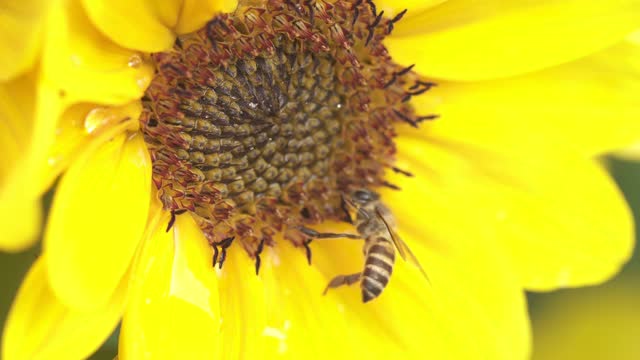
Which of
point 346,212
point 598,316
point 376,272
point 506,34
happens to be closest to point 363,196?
point 346,212

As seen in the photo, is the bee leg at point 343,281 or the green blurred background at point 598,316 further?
the green blurred background at point 598,316

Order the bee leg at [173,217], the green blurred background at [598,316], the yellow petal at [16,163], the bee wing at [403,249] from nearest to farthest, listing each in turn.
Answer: the yellow petal at [16,163], the bee leg at [173,217], the bee wing at [403,249], the green blurred background at [598,316]

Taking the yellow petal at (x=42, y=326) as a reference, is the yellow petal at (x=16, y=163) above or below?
above

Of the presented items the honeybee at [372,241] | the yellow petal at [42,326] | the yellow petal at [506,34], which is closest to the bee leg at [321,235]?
the honeybee at [372,241]

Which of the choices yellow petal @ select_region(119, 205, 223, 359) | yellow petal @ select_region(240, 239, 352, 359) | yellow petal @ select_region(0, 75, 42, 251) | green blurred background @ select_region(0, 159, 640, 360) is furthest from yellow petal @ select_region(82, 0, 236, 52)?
green blurred background @ select_region(0, 159, 640, 360)

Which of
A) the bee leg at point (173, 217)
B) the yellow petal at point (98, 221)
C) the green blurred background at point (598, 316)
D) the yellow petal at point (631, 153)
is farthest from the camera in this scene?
the green blurred background at point (598, 316)

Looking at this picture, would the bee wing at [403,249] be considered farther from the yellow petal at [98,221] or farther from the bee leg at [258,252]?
the yellow petal at [98,221]

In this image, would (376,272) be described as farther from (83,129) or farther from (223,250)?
(83,129)
